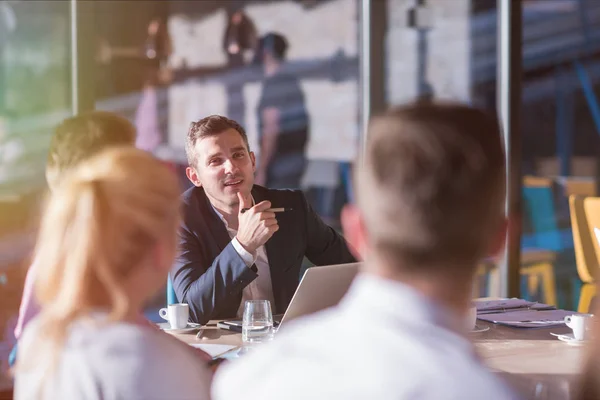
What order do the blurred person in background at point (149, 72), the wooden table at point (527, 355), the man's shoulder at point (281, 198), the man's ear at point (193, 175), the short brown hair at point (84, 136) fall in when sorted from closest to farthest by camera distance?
the wooden table at point (527, 355) < the short brown hair at point (84, 136) < the man's ear at point (193, 175) < the man's shoulder at point (281, 198) < the blurred person in background at point (149, 72)

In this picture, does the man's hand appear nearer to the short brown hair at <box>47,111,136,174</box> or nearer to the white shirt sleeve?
the white shirt sleeve

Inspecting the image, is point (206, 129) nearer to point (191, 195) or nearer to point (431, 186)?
point (191, 195)

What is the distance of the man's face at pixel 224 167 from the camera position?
254 cm

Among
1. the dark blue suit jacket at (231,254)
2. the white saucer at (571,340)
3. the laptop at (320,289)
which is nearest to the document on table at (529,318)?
the white saucer at (571,340)

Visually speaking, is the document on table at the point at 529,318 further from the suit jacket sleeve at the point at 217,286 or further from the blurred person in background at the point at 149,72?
the blurred person in background at the point at 149,72

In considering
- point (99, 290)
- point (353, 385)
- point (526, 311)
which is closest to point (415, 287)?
point (353, 385)

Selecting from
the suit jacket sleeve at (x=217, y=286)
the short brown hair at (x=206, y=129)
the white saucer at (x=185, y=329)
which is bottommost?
the white saucer at (x=185, y=329)

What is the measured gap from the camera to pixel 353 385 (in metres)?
0.74

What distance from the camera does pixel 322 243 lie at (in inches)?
112

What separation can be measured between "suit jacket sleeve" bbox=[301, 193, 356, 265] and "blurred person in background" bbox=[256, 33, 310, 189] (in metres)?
4.66

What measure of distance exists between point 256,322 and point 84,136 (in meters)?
0.66

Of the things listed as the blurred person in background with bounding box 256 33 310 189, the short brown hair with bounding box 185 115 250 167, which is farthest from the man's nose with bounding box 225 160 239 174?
the blurred person in background with bounding box 256 33 310 189

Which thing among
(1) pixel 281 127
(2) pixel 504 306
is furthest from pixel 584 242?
(1) pixel 281 127

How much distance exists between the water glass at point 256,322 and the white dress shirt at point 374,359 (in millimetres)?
1145
